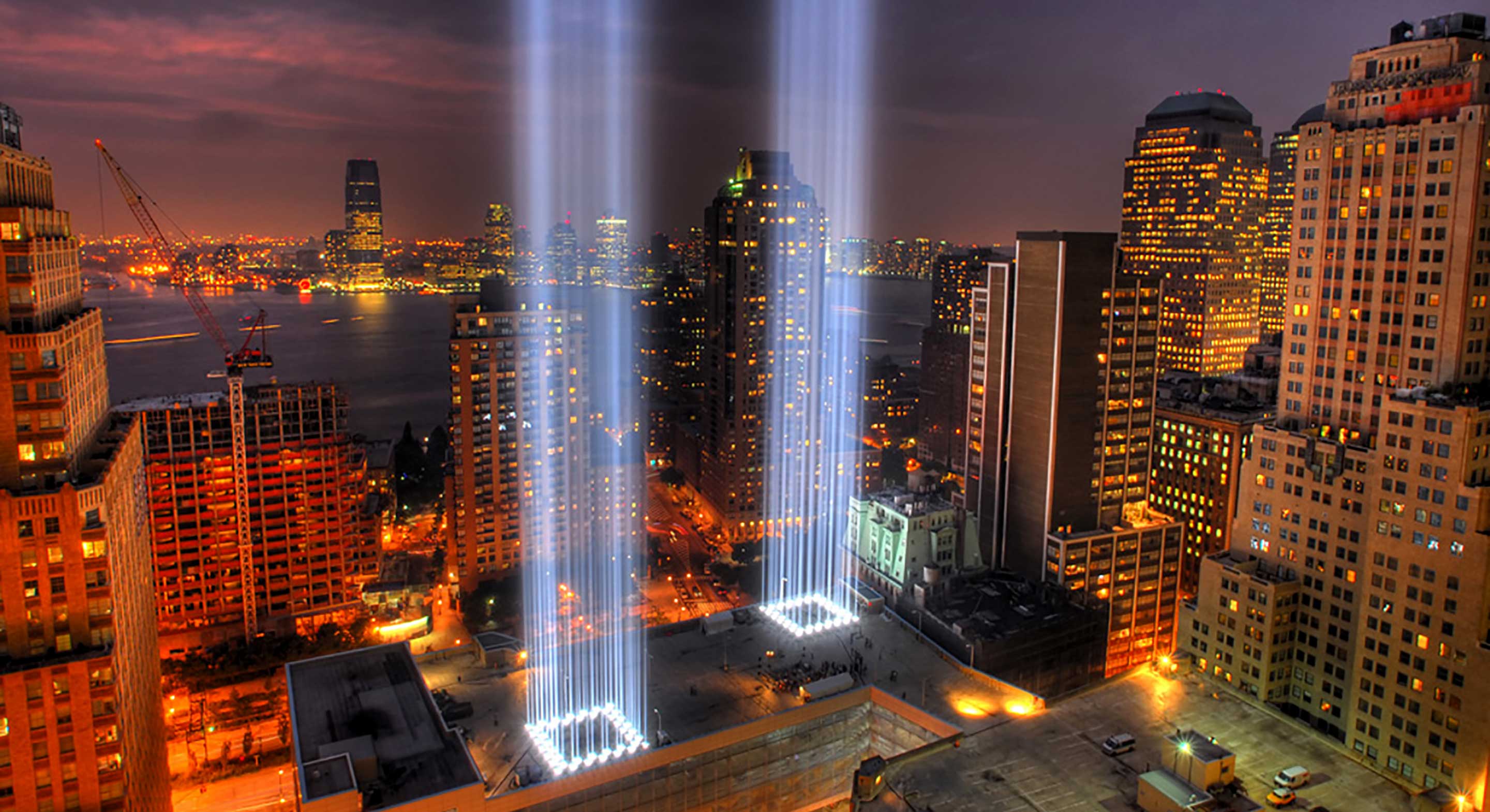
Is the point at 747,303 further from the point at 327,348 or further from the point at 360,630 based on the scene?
the point at 327,348

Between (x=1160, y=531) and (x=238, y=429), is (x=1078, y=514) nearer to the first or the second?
(x=1160, y=531)

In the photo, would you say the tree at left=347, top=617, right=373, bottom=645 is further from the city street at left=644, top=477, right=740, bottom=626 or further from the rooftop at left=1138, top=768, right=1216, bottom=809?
the rooftop at left=1138, top=768, right=1216, bottom=809

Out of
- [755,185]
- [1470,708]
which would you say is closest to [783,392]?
[755,185]

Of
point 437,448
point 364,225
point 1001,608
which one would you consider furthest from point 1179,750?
point 364,225

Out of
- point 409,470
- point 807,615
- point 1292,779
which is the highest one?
point 1292,779

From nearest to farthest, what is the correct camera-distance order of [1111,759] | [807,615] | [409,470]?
[1111,759], [807,615], [409,470]

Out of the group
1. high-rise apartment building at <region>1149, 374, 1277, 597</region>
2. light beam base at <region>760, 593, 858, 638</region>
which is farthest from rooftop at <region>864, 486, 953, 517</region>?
high-rise apartment building at <region>1149, 374, 1277, 597</region>
